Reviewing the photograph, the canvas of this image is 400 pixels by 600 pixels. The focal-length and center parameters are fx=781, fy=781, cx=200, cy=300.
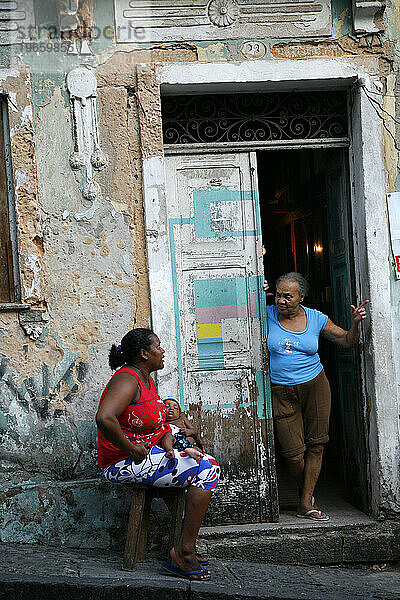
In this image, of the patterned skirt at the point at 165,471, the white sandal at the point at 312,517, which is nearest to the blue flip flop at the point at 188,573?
the patterned skirt at the point at 165,471

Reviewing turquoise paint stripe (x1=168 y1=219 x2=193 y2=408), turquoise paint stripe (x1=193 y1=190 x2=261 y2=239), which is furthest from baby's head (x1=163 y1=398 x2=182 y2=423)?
turquoise paint stripe (x1=193 y1=190 x2=261 y2=239)

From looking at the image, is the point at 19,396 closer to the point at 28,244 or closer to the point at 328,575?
the point at 28,244

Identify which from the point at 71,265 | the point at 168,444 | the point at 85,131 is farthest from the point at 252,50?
the point at 168,444

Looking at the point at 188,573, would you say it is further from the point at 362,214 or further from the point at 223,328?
the point at 362,214

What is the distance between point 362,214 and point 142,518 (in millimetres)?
2601

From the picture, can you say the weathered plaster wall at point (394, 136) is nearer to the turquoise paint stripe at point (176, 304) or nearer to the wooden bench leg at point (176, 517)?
the turquoise paint stripe at point (176, 304)

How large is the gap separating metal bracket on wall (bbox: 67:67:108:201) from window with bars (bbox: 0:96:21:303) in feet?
1.50

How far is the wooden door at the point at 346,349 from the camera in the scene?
580 centimetres

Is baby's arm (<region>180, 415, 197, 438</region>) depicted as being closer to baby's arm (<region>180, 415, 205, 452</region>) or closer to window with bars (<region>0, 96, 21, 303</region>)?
baby's arm (<region>180, 415, 205, 452</region>)

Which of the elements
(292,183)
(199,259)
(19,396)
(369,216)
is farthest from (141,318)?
(292,183)

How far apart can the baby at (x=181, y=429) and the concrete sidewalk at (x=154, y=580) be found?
0.77 meters

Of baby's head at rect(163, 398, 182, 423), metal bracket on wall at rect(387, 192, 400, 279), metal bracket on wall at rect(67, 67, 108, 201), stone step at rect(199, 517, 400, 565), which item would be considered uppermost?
metal bracket on wall at rect(67, 67, 108, 201)

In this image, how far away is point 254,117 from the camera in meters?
5.70

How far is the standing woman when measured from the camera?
220 inches
